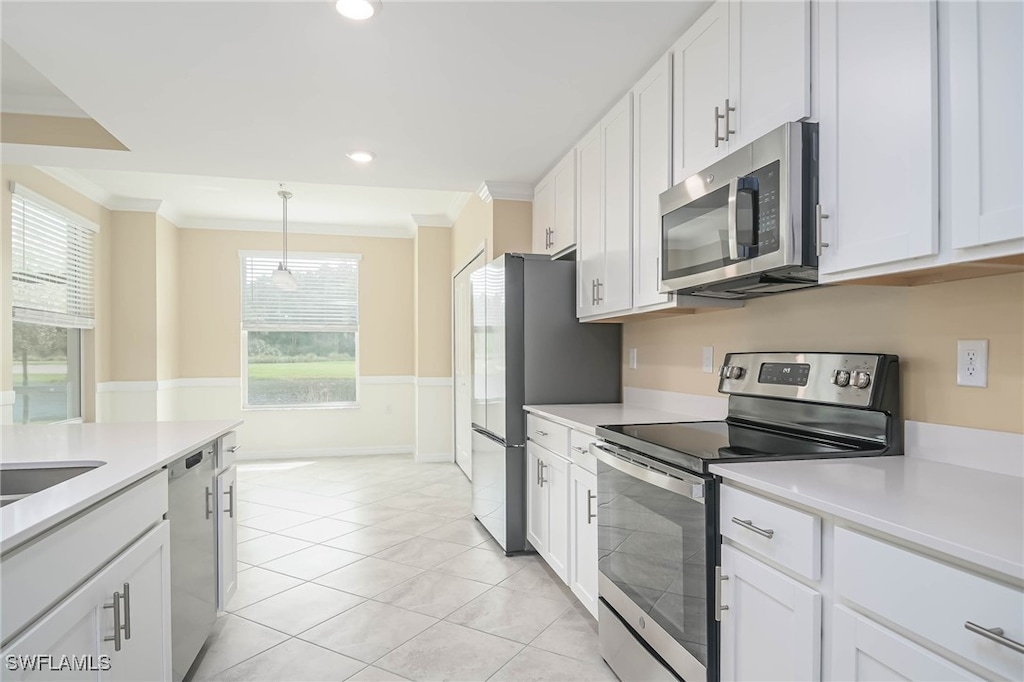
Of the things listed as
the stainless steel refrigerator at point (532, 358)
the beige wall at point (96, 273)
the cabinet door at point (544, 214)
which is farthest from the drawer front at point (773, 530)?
the beige wall at point (96, 273)

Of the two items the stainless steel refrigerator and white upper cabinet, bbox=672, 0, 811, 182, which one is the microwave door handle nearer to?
white upper cabinet, bbox=672, 0, 811, 182

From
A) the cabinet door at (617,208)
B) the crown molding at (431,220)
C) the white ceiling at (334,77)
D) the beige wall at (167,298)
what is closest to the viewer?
the white ceiling at (334,77)

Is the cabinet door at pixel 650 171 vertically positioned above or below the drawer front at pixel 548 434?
above

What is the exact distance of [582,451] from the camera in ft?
8.21

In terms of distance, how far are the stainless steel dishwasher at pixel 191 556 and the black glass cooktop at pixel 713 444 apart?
59.0 inches

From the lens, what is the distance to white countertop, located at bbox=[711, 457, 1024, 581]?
900mm

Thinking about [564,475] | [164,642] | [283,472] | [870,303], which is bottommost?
[283,472]

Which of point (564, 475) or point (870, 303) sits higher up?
point (870, 303)

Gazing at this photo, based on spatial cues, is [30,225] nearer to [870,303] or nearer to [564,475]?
[564,475]

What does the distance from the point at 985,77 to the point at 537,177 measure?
3053mm

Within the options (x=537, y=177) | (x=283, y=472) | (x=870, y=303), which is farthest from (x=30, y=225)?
(x=870, y=303)

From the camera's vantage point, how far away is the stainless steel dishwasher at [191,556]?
6.19 feet

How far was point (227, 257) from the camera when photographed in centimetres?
637

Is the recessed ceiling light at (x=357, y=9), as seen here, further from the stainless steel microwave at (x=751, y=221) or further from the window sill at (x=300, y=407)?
the window sill at (x=300, y=407)
